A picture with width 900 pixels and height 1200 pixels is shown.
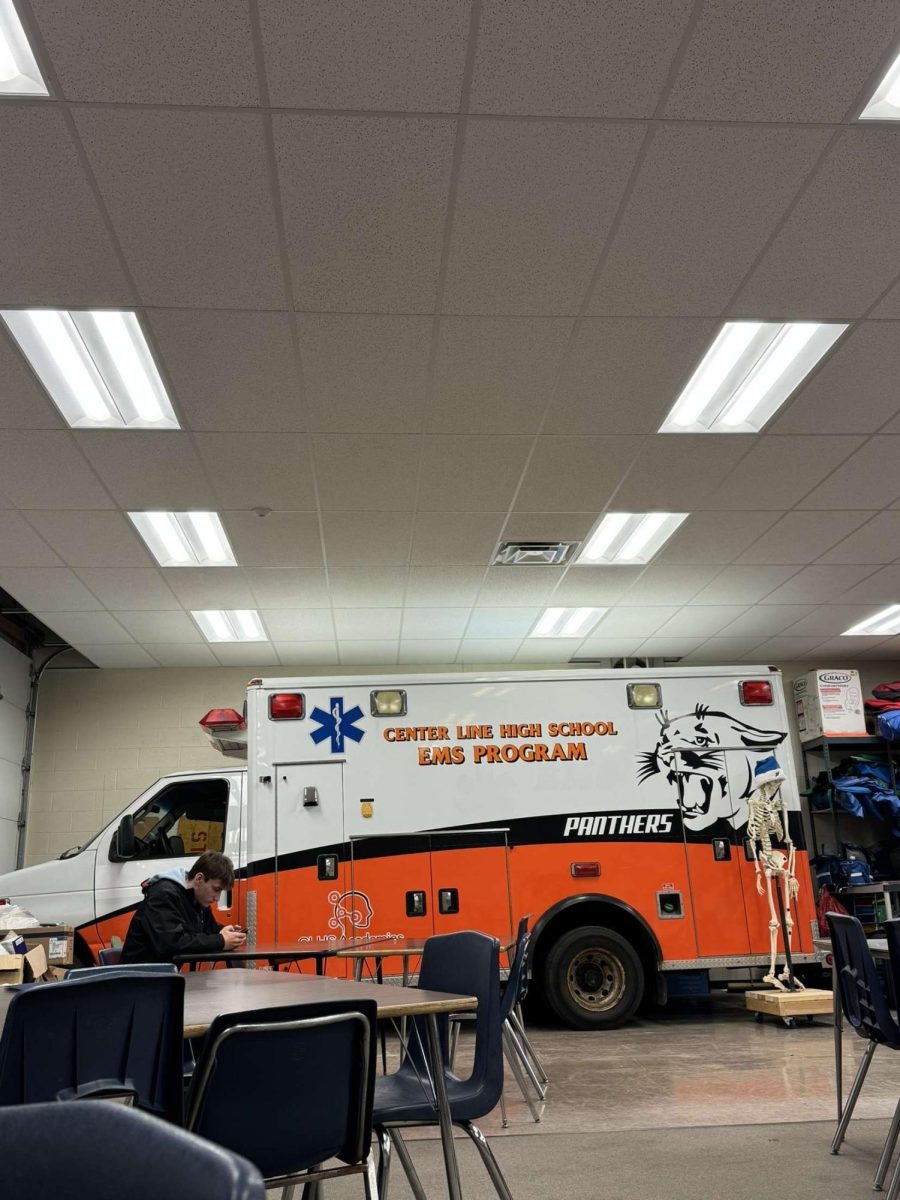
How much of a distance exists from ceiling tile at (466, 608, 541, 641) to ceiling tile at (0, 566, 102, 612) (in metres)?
3.66

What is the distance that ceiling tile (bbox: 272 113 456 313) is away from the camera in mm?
3865

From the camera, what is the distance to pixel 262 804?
7.31 m

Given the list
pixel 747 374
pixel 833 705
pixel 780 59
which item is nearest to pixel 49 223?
pixel 780 59

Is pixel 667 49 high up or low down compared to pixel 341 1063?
up

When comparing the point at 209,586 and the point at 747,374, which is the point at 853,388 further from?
the point at 209,586

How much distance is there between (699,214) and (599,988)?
5.59 meters

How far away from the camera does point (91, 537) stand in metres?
7.56

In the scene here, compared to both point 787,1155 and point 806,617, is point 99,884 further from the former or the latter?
point 806,617

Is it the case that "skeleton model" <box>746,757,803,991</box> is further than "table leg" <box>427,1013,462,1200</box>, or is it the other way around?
"skeleton model" <box>746,757,803,991</box>

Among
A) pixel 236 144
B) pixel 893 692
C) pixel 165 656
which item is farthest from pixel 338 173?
pixel 893 692

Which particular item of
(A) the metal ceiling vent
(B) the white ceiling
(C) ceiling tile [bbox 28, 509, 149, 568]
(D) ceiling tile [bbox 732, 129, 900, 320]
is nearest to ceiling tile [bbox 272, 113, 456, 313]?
(B) the white ceiling

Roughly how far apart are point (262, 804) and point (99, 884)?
1520 millimetres

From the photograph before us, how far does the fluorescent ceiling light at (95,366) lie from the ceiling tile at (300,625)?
3810 mm

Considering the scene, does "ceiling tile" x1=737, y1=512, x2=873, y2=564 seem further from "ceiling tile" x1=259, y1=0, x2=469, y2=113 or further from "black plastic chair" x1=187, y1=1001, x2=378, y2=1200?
"black plastic chair" x1=187, y1=1001, x2=378, y2=1200
